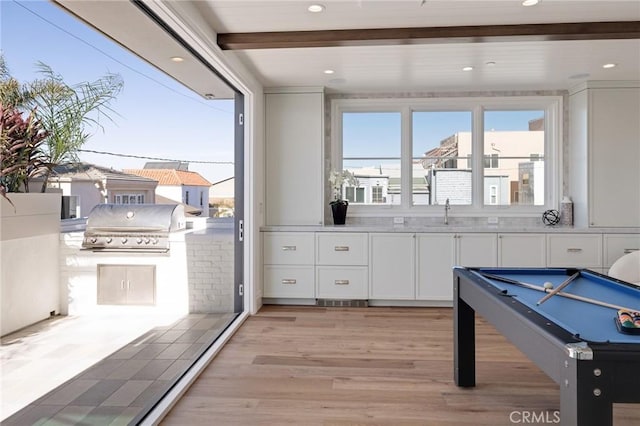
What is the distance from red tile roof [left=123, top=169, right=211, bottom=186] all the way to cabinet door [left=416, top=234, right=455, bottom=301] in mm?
2363

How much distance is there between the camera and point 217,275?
4324 mm

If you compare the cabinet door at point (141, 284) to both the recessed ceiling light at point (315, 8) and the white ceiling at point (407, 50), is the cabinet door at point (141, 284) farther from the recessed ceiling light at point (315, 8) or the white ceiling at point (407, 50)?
the recessed ceiling light at point (315, 8)

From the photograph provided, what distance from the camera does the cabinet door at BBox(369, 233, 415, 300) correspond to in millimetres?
4539

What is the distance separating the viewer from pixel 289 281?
15.2 feet

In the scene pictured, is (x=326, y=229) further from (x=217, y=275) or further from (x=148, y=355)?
(x=148, y=355)

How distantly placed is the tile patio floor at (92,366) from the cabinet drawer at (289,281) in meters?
0.96

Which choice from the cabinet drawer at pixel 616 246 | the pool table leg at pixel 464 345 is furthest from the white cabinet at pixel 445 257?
the pool table leg at pixel 464 345

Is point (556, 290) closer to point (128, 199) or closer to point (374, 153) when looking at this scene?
point (128, 199)

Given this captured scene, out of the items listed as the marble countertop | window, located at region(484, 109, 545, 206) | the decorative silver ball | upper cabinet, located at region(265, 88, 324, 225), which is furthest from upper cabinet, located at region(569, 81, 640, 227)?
upper cabinet, located at region(265, 88, 324, 225)

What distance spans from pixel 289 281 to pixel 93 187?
2.43m

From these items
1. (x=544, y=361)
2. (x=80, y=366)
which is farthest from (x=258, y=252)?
(x=544, y=361)

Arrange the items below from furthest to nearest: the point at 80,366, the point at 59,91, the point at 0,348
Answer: the point at 80,366
the point at 59,91
the point at 0,348

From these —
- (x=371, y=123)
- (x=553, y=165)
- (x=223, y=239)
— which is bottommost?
(x=223, y=239)

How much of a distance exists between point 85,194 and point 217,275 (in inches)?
76.7
